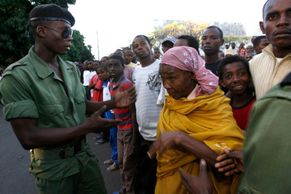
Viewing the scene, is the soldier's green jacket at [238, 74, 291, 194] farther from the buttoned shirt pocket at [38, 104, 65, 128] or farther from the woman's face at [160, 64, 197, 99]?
the buttoned shirt pocket at [38, 104, 65, 128]

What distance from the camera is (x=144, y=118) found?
314 cm

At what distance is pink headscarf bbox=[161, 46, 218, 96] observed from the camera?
1.89 metres

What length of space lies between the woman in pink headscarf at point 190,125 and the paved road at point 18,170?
2392 millimetres

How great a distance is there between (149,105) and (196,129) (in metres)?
1.38

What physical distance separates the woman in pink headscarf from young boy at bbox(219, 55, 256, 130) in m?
0.26

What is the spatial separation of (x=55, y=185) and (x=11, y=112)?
59 cm

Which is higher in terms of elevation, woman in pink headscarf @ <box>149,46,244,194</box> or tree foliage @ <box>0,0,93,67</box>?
woman in pink headscarf @ <box>149,46,244,194</box>

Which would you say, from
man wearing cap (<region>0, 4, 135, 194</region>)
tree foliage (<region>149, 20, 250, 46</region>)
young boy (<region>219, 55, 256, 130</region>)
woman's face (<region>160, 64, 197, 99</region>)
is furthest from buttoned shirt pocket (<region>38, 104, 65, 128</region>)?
tree foliage (<region>149, 20, 250, 46</region>)

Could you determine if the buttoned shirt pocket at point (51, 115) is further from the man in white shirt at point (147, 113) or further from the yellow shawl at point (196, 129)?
the man in white shirt at point (147, 113)

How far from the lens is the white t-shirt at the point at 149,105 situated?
123 inches

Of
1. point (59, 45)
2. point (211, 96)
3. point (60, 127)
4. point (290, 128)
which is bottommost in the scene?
point (60, 127)

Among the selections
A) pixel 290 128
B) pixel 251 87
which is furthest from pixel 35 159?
pixel 290 128

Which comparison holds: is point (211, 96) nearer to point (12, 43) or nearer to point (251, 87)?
point (251, 87)

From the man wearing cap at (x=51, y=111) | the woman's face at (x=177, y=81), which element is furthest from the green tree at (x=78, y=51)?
the woman's face at (x=177, y=81)
